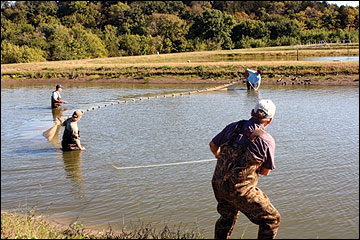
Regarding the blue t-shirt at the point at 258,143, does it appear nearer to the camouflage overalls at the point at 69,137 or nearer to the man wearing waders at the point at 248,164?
the man wearing waders at the point at 248,164

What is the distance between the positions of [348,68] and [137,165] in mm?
21943

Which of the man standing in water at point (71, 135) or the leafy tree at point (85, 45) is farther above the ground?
the leafy tree at point (85, 45)

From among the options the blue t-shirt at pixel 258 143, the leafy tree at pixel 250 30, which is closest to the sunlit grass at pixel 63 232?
the blue t-shirt at pixel 258 143

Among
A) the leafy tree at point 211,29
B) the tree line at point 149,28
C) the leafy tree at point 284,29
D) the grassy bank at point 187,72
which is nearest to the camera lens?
the grassy bank at point 187,72

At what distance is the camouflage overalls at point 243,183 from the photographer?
4.83 meters

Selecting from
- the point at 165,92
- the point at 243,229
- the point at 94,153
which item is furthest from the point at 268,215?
the point at 165,92

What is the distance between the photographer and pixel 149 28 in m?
71.8

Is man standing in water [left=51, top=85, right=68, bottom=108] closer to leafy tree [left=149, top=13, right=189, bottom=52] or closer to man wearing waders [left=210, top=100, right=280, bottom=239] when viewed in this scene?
man wearing waders [left=210, top=100, right=280, bottom=239]

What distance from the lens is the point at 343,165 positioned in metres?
9.80

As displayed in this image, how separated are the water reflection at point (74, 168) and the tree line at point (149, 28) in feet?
120

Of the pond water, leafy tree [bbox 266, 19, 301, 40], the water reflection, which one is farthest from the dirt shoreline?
leafy tree [bbox 266, 19, 301, 40]

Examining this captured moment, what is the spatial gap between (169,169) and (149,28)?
210 feet

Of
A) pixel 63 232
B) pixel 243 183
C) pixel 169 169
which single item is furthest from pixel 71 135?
pixel 243 183

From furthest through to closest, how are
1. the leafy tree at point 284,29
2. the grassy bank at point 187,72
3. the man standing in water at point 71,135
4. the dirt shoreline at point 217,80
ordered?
the leafy tree at point 284,29 → the grassy bank at point 187,72 → the dirt shoreline at point 217,80 → the man standing in water at point 71,135
